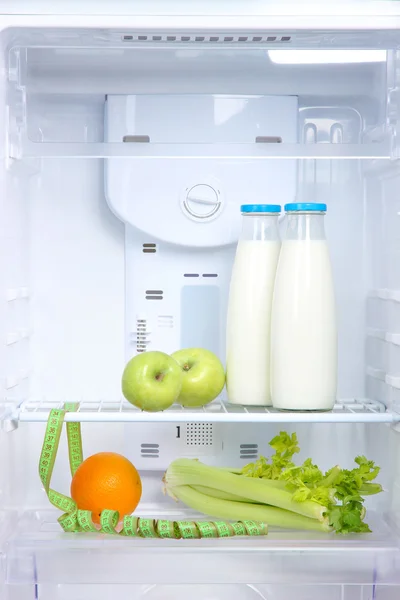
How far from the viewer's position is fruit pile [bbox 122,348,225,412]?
4.50ft

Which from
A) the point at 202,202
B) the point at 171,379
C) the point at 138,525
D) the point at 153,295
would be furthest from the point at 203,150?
the point at 138,525

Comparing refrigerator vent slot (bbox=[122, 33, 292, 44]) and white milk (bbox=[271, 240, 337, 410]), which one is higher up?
refrigerator vent slot (bbox=[122, 33, 292, 44])

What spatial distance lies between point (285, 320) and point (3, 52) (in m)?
0.62

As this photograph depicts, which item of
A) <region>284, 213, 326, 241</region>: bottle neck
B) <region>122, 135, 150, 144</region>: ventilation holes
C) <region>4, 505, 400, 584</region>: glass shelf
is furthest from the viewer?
<region>122, 135, 150, 144</region>: ventilation holes

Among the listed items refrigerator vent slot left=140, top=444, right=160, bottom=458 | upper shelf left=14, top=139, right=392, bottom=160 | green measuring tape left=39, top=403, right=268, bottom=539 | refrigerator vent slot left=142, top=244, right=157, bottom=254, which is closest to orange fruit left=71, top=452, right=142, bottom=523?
green measuring tape left=39, top=403, right=268, bottom=539

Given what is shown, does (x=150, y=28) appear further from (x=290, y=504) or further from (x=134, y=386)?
(x=290, y=504)

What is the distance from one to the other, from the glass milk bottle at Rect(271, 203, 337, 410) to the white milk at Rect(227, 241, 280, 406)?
1.4 inches

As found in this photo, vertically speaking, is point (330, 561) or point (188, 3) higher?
point (188, 3)

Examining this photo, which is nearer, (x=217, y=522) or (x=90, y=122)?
(x=217, y=522)

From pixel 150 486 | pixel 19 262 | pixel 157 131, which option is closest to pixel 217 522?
pixel 150 486

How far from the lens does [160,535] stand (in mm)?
1345

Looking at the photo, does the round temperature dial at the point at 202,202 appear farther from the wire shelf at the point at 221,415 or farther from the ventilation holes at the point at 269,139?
the wire shelf at the point at 221,415

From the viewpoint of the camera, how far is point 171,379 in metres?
1.38

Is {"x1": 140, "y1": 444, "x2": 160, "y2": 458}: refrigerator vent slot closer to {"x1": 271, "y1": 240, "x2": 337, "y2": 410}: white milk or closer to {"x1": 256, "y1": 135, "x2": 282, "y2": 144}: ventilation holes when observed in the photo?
{"x1": 271, "y1": 240, "x2": 337, "y2": 410}: white milk
